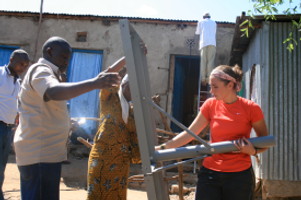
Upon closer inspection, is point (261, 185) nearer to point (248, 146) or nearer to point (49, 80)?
point (248, 146)

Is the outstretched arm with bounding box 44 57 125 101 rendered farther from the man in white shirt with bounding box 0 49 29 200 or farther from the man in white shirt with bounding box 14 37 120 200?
the man in white shirt with bounding box 0 49 29 200

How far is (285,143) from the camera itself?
4.73m

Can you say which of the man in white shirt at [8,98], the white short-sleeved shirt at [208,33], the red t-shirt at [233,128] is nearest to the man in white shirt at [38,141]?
the red t-shirt at [233,128]

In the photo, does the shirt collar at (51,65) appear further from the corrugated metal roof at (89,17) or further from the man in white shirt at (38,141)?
the corrugated metal roof at (89,17)

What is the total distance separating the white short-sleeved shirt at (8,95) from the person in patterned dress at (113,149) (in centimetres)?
144

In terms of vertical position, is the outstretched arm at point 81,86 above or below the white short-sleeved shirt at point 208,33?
below

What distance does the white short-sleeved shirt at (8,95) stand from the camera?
3.31 metres

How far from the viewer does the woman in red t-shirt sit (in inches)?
78.6

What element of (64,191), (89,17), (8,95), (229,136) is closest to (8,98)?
(8,95)

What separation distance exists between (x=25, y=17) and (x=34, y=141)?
9.26 meters

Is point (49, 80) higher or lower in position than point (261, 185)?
higher

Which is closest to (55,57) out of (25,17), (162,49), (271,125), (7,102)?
(7,102)

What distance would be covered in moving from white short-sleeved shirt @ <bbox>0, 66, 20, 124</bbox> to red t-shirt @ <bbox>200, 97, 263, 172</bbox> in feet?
7.82

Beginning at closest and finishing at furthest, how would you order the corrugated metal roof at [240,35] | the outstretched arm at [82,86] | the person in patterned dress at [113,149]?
the outstretched arm at [82,86]
the person in patterned dress at [113,149]
the corrugated metal roof at [240,35]
